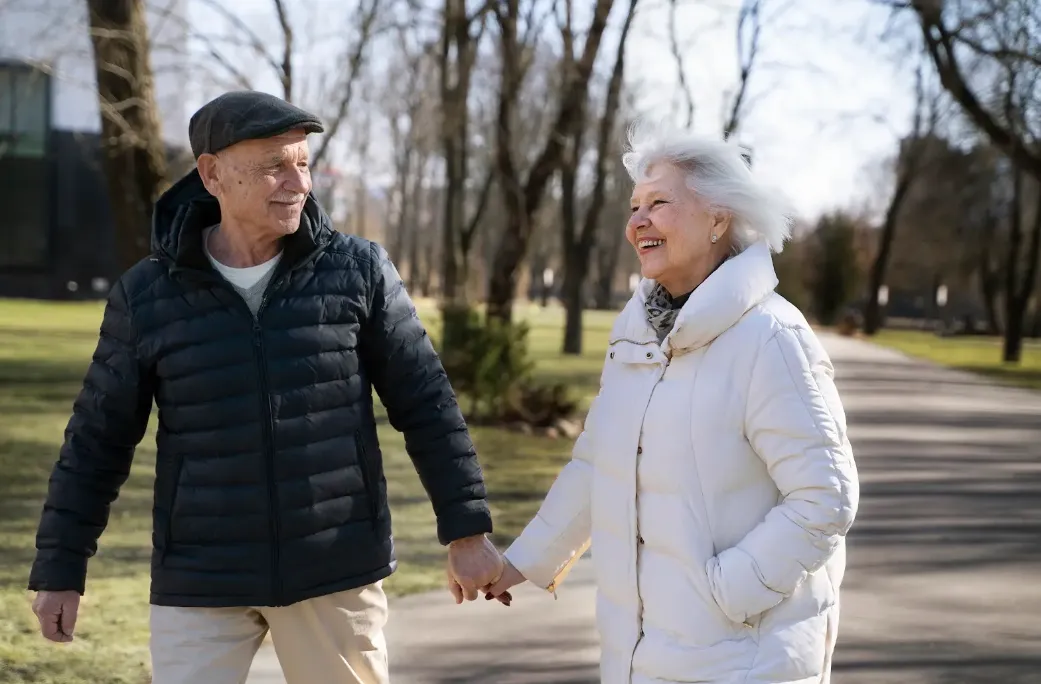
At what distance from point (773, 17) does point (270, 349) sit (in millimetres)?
27257

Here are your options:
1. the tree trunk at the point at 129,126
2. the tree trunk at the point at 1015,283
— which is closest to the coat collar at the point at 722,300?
the tree trunk at the point at 129,126

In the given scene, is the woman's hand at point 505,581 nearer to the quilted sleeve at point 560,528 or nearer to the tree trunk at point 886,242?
the quilted sleeve at point 560,528

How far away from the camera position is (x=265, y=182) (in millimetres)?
3330

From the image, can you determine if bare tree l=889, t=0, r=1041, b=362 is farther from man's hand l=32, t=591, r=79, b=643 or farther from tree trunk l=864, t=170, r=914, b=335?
tree trunk l=864, t=170, r=914, b=335

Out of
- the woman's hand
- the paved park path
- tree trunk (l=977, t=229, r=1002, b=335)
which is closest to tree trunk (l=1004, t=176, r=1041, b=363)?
tree trunk (l=977, t=229, r=1002, b=335)

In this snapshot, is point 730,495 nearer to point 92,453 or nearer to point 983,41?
point 92,453

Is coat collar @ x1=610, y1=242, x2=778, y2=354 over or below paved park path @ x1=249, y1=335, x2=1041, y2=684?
over

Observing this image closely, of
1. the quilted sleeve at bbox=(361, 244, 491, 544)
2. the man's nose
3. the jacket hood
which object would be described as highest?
the man's nose

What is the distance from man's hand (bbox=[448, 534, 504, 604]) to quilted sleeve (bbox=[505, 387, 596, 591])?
0.18 feet

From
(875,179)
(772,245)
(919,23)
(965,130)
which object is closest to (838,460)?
(772,245)

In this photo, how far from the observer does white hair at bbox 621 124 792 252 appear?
3.12 metres

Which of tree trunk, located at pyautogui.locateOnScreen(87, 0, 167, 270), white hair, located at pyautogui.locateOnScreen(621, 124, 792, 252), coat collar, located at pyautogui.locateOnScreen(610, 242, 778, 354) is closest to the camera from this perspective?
coat collar, located at pyautogui.locateOnScreen(610, 242, 778, 354)

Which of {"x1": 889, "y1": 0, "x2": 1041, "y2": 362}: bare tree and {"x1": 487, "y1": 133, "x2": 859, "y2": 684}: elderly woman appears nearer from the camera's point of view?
{"x1": 487, "y1": 133, "x2": 859, "y2": 684}: elderly woman

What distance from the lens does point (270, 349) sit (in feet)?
10.6
